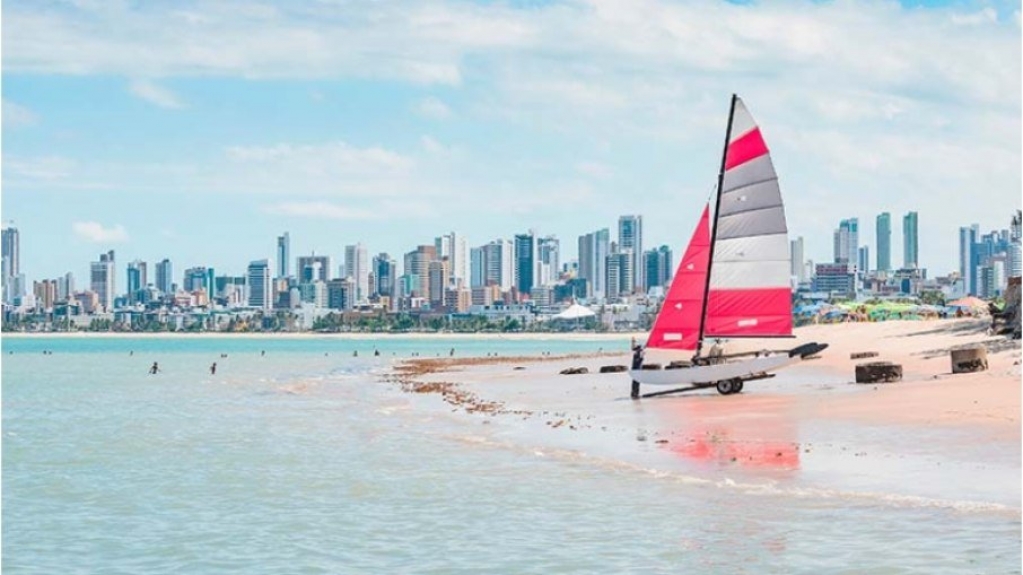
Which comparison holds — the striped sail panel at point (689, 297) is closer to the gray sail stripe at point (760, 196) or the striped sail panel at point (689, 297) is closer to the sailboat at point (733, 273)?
the sailboat at point (733, 273)

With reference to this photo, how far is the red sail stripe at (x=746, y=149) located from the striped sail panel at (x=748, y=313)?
470 centimetres

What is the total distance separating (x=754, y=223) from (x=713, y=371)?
18.4 feet

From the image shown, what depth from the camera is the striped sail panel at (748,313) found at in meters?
47.2

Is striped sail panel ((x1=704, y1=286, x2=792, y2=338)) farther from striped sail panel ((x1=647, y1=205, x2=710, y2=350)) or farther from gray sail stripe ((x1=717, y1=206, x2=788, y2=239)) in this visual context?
gray sail stripe ((x1=717, y1=206, x2=788, y2=239))

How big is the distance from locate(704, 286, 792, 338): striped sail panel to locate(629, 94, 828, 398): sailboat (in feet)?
0.12

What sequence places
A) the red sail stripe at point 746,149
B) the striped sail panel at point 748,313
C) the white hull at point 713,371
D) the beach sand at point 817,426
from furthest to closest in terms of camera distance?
the striped sail panel at point 748,313 < the red sail stripe at point 746,149 < the white hull at point 713,371 < the beach sand at point 817,426

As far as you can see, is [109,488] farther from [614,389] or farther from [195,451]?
[614,389]

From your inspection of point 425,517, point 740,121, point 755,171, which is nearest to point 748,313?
point 755,171

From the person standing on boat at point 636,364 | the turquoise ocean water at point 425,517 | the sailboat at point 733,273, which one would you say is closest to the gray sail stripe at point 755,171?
the sailboat at point 733,273

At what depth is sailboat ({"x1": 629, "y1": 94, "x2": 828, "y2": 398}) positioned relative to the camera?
46.8 meters

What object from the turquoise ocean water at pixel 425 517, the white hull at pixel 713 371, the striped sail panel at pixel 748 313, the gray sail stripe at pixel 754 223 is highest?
the gray sail stripe at pixel 754 223

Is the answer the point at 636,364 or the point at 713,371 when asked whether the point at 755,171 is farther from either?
the point at 636,364

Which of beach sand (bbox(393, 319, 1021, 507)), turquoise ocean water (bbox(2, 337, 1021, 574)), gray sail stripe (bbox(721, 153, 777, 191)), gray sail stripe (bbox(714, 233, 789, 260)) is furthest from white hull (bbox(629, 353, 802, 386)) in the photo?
turquoise ocean water (bbox(2, 337, 1021, 574))

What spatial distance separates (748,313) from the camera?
47.4 m
